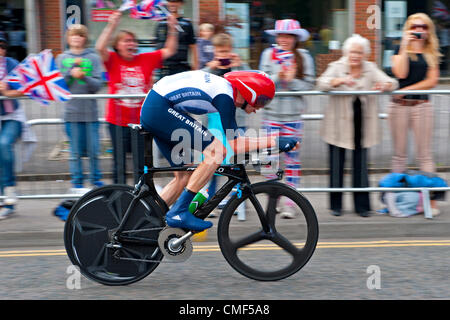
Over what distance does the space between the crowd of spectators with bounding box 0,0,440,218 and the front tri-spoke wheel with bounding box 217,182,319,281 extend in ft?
6.35

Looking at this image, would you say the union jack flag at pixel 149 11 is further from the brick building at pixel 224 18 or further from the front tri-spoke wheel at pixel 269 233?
the brick building at pixel 224 18

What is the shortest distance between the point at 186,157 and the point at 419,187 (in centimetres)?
286

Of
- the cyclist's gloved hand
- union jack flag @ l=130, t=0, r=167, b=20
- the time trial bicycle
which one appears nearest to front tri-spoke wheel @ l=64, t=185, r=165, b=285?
the time trial bicycle

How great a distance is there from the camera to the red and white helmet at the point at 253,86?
4613mm

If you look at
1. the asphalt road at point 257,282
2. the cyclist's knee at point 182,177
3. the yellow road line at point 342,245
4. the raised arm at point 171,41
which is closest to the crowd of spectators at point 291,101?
the raised arm at point 171,41

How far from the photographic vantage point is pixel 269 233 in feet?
16.0

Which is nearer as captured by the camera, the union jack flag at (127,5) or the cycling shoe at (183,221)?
the cycling shoe at (183,221)

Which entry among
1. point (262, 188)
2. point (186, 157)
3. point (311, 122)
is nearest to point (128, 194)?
point (186, 157)

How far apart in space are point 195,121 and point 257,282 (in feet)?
4.09

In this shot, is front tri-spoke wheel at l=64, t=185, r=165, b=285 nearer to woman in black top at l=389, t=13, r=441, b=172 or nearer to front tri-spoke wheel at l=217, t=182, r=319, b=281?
front tri-spoke wheel at l=217, t=182, r=319, b=281

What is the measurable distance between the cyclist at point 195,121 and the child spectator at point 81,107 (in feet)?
6.76

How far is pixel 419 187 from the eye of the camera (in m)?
6.68

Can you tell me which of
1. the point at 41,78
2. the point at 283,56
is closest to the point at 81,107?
the point at 41,78

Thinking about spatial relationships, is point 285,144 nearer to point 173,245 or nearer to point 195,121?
point 195,121
